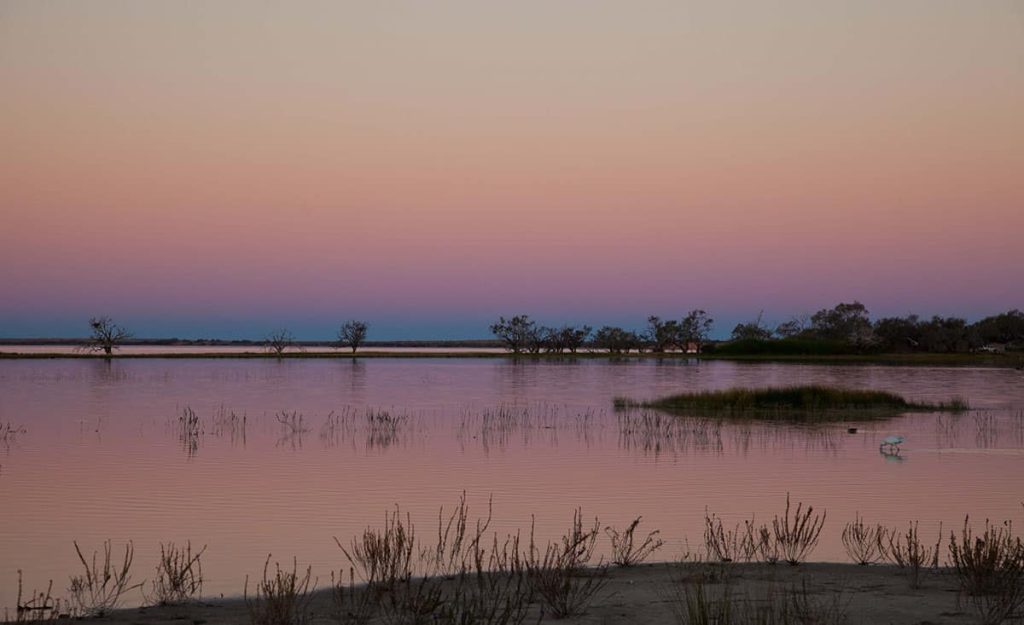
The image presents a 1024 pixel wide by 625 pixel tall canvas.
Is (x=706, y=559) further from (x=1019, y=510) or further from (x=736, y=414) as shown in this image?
(x=736, y=414)

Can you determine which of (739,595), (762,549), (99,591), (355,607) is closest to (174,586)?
(99,591)

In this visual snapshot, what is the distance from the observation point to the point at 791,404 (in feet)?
131

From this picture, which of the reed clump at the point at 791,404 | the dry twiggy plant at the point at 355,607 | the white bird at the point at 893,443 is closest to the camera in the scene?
the dry twiggy plant at the point at 355,607

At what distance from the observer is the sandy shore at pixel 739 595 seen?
9.17m

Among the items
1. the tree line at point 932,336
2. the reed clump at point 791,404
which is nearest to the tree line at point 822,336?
the tree line at point 932,336

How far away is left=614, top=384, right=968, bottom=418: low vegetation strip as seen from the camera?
38688 mm

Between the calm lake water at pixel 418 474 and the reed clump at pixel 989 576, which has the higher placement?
the reed clump at pixel 989 576

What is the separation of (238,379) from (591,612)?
5646cm

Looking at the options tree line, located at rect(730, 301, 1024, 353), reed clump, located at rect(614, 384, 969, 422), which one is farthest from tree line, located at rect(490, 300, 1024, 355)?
reed clump, located at rect(614, 384, 969, 422)

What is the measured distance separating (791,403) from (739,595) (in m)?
31.1

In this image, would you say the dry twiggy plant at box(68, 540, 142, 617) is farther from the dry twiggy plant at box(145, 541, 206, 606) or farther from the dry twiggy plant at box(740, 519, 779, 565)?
the dry twiggy plant at box(740, 519, 779, 565)

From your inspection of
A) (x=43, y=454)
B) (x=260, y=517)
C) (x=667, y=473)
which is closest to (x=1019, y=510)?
(x=667, y=473)

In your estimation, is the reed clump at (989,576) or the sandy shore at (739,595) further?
the sandy shore at (739,595)

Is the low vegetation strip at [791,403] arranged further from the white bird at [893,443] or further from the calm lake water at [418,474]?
the white bird at [893,443]
